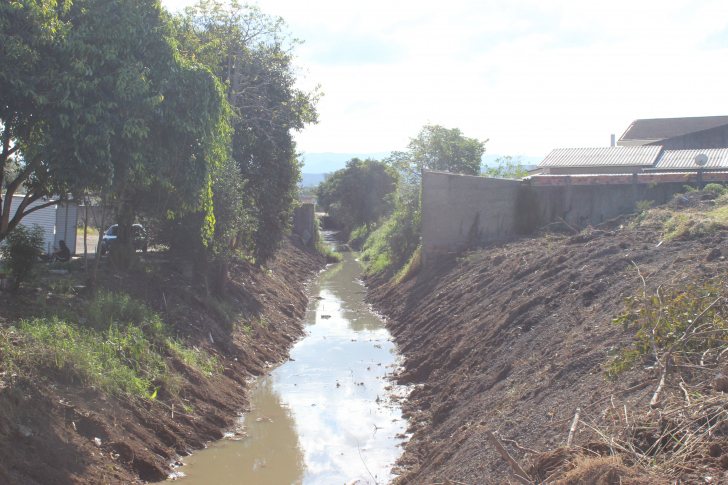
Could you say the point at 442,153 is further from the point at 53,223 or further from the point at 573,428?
the point at 573,428

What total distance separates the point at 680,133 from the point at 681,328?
35.8 metres

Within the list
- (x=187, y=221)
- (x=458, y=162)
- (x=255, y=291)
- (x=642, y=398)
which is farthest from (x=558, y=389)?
(x=458, y=162)

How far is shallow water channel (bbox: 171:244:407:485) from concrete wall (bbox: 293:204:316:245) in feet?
74.5

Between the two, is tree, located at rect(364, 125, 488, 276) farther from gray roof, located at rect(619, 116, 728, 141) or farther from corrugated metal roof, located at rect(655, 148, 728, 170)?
gray roof, located at rect(619, 116, 728, 141)

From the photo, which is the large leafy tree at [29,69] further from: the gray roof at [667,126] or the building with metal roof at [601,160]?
the gray roof at [667,126]

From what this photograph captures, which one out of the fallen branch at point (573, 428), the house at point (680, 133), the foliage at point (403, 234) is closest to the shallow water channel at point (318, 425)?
the fallen branch at point (573, 428)

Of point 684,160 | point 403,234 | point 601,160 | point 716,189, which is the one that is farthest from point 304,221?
point 716,189

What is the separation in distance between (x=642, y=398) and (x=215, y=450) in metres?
5.92

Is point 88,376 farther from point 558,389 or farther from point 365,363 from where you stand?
point 365,363

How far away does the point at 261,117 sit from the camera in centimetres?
1678

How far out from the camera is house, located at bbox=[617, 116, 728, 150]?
3164 centimetres

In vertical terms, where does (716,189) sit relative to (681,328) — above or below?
above

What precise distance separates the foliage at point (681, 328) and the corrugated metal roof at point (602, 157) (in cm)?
1717

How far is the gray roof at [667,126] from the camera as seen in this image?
35.5 metres
